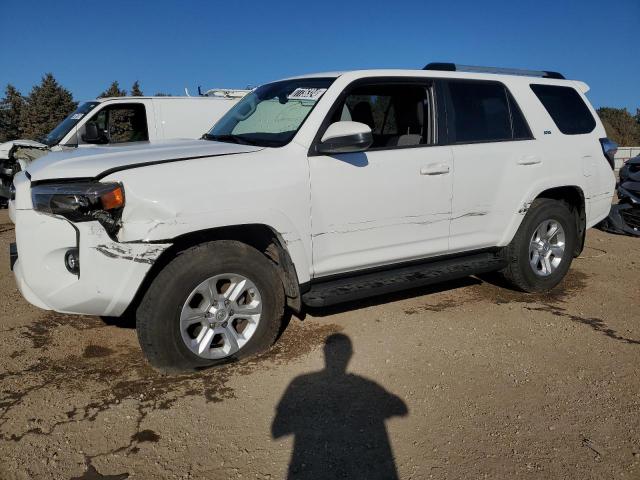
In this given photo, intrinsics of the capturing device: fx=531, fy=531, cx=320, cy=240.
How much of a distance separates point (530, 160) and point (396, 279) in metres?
1.71

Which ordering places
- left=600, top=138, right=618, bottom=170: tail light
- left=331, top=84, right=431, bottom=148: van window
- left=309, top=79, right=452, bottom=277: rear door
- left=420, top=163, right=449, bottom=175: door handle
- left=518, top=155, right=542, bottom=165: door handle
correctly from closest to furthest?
1. left=309, top=79, right=452, bottom=277: rear door
2. left=420, top=163, right=449, bottom=175: door handle
3. left=331, top=84, right=431, bottom=148: van window
4. left=518, top=155, right=542, bottom=165: door handle
5. left=600, top=138, right=618, bottom=170: tail light

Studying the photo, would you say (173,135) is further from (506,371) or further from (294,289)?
(506,371)

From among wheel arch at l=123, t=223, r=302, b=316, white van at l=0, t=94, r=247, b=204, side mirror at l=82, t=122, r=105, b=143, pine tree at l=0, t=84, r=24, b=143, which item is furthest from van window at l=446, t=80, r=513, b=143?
pine tree at l=0, t=84, r=24, b=143

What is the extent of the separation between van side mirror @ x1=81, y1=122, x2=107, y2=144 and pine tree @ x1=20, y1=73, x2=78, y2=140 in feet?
54.0

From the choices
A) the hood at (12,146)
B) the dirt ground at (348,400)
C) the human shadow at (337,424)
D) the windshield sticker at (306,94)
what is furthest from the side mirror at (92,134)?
the human shadow at (337,424)

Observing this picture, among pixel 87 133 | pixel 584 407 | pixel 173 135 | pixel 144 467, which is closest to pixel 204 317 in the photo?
pixel 144 467

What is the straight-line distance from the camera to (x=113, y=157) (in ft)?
10.7

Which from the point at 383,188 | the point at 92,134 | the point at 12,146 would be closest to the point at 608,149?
the point at 383,188

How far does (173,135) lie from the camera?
9.36 m

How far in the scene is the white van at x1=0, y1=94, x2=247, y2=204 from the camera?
8555 millimetres

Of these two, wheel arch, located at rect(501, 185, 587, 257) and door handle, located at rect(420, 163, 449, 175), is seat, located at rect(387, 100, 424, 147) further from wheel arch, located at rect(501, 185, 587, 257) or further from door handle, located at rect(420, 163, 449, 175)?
wheel arch, located at rect(501, 185, 587, 257)

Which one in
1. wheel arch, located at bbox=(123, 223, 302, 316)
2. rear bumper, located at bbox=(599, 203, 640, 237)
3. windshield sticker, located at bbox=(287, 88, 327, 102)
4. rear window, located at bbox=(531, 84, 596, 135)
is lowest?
rear bumper, located at bbox=(599, 203, 640, 237)

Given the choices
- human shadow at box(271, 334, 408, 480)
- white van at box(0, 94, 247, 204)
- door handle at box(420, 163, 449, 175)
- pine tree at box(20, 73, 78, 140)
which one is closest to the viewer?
human shadow at box(271, 334, 408, 480)

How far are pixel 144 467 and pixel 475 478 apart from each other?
5.11ft
